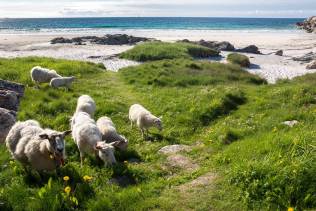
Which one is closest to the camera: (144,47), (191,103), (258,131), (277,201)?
(277,201)

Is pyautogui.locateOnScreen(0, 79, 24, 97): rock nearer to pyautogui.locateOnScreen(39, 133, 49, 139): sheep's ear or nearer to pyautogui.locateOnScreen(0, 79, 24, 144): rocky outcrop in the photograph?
pyautogui.locateOnScreen(0, 79, 24, 144): rocky outcrop

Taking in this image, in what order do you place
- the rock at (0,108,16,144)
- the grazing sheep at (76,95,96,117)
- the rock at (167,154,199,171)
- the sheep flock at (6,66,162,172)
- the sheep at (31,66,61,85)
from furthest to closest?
the sheep at (31,66,61,85)
the grazing sheep at (76,95,96,117)
the rock at (0,108,16,144)
the rock at (167,154,199,171)
the sheep flock at (6,66,162,172)

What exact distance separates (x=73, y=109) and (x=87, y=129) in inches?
218

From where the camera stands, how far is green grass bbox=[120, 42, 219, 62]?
39.5m

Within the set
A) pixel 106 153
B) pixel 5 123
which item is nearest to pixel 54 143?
pixel 106 153

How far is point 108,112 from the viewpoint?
54.6 ft

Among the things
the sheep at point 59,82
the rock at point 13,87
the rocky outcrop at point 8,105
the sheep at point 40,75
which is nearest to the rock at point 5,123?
the rocky outcrop at point 8,105

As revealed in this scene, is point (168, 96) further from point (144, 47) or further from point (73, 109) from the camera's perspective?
point (144, 47)

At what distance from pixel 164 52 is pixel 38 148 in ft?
106

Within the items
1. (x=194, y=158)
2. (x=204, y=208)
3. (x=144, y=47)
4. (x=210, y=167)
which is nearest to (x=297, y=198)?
(x=204, y=208)

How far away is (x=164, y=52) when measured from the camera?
135 ft

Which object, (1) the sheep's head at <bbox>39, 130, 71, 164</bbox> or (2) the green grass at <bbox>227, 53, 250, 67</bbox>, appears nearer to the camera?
(1) the sheep's head at <bbox>39, 130, 71, 164</bbox>

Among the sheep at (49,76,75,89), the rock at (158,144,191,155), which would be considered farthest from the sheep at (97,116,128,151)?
the sheep at (49,76,75,89)

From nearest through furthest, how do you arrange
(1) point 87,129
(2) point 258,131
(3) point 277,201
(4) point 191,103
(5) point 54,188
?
1. (3) point 277,201
2. (5) point 54,188
3. (1) point 87,129
4. (2) point 258,131
5. (4) point 191,103
